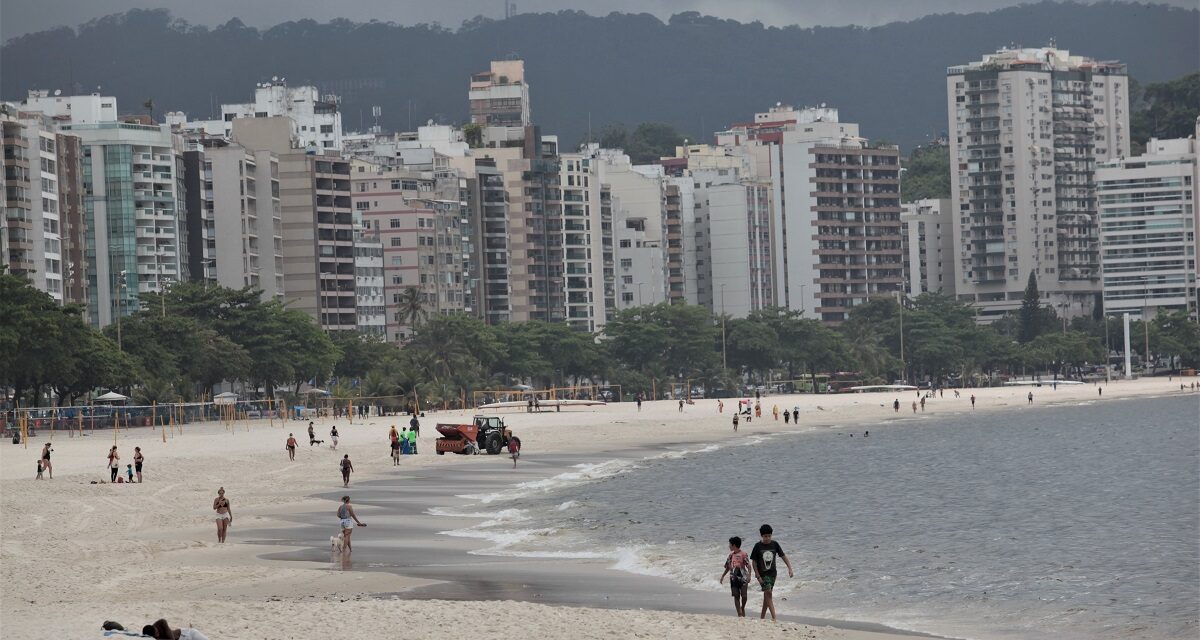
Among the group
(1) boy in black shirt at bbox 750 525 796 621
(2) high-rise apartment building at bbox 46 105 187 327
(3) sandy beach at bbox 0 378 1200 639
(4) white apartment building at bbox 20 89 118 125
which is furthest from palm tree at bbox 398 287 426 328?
(1) boy in black shirt at bbox 750 525 796 621

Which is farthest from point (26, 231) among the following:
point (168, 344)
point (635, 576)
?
point (635, 576)

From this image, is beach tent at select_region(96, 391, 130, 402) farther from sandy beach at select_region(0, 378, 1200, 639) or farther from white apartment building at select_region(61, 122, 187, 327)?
white apartment building at select_region(61, 122, 187, 327)

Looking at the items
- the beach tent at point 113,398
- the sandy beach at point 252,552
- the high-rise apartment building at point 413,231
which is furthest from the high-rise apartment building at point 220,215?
the sandy beach at point 252,552

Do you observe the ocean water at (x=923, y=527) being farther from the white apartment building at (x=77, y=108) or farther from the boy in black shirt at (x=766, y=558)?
the white apartment building at (x=77, y=108)

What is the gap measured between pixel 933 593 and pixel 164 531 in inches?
821

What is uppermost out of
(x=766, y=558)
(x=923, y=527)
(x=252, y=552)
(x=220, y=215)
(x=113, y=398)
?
(x=220, y=215)

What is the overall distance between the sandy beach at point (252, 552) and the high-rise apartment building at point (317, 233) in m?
75.5

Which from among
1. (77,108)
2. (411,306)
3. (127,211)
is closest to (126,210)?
(127,211)

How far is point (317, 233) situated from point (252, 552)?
134 metres

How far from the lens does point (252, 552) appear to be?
137 feet

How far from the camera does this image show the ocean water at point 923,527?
1387 inches

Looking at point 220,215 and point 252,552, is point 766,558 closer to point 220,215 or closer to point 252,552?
point 252,552

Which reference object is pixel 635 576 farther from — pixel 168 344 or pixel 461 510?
pixel 168 344

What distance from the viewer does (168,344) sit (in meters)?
119
